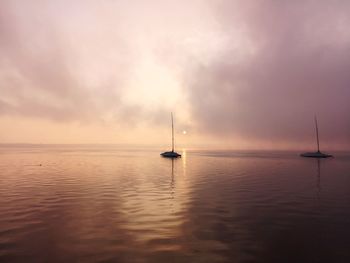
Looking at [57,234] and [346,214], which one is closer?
[57,234]

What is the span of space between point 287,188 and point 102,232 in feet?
101

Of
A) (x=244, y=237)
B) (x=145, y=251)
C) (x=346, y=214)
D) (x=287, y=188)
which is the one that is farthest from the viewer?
(x=287, y=188)

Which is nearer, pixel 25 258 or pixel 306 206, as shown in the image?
pixel 25 258

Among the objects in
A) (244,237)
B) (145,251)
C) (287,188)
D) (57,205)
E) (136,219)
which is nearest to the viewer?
(145,251)

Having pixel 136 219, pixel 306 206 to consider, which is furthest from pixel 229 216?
pixel 306 206

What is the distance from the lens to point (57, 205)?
2789 cm

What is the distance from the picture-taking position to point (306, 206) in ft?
94.5

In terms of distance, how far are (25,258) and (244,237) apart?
13006 mm

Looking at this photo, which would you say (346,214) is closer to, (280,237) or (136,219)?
(280,237)

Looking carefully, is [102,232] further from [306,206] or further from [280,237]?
[306,206]

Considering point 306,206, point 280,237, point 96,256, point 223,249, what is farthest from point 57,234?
point 306,206

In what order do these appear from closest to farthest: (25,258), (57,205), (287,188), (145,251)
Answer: (25,258) < (145,251) < (57,205) < (287,188)

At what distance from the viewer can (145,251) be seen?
51.3 ft

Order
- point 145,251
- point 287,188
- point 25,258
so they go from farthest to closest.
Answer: point 287,188
point 145,251
point 25,258
